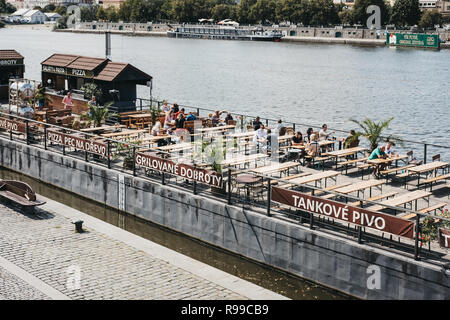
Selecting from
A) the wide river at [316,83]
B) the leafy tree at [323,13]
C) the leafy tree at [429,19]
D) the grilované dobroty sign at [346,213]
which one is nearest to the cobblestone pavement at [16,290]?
the grilované dobroty sign at [346,213]

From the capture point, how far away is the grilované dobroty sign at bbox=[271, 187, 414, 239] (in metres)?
14.0

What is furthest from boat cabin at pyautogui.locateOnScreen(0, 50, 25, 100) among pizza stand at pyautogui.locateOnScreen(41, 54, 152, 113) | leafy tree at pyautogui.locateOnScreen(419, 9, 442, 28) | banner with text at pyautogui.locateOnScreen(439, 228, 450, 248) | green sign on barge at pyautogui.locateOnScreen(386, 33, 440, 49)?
leafy tree at pyautogui.locateOnScreen(419, 9, 442, 28)

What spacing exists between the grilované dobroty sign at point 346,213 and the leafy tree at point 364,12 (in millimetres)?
159797

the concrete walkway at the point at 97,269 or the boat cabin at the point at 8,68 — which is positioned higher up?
the boat cabin at the point at 8,68

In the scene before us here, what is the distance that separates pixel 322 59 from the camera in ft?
401

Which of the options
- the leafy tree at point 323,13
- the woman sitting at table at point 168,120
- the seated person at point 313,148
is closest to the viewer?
the seated person at point 313,148

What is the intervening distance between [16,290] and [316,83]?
75.8 metres

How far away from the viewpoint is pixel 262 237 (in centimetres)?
1698

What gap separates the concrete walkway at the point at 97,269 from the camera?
1385 cm

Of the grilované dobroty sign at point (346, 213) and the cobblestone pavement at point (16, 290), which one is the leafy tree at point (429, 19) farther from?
the cobblestone pavement at point (16, 290)

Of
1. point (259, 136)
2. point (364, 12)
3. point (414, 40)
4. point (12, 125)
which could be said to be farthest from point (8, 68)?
point (364, 12)

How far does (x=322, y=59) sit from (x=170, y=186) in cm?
10636

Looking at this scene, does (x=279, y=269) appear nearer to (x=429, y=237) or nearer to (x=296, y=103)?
(x=429, y=237)
